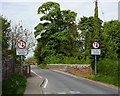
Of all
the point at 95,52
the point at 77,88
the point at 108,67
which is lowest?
the point at 77,88

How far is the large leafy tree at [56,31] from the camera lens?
45.1 m

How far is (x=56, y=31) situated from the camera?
4744cm

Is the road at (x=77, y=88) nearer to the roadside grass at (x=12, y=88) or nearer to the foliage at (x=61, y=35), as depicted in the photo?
the roadside grass at (x=12, y=88)

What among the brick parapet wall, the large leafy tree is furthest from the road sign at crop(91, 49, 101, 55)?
the large leafy tree

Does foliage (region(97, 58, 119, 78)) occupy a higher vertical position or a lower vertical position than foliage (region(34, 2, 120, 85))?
lower

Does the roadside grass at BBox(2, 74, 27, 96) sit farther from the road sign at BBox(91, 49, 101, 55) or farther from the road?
the road sign at BBox(91, 49, 101, 55)

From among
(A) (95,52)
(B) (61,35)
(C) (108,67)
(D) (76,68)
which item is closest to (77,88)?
(C) (108,67)

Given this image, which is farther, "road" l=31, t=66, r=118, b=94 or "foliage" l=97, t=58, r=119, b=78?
"foliage" l=97, t=58, r=119, b=78

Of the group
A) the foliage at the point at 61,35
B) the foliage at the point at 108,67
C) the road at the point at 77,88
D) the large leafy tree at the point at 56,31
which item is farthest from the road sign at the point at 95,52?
the large leafy tree at the point at 56,31

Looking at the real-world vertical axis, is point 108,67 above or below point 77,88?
above

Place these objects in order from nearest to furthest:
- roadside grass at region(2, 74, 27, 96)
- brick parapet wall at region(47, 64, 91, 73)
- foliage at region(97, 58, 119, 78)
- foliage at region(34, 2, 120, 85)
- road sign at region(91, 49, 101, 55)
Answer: roadside grass at region(2, 74, 27, 96) < foliage at region(97, 58, 119, 78) < road sign at region(91, 49, 101, 55) < brick parapet wall at region(47, 64, 91, 73) < foliage at region(34, 2, 120, 85)

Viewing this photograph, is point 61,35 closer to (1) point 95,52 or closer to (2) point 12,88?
(1) point 95,52

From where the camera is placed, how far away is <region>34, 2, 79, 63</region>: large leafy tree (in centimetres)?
4509

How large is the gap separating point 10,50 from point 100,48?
9.05 metres
